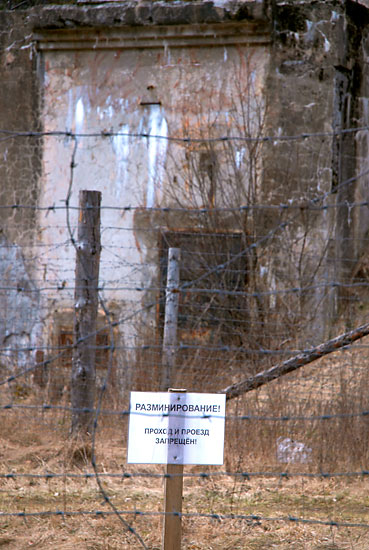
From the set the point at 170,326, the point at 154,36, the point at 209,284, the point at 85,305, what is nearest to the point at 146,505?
the point at 85,305

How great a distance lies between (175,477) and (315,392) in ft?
12.3

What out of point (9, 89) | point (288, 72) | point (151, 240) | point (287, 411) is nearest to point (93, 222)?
point (287, 411)

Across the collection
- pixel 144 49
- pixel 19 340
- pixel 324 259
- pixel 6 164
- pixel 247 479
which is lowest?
pixel 247 479

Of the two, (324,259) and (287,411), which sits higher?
(324,259)

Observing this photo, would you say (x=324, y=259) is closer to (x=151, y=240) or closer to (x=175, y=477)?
(x=151, y=240)

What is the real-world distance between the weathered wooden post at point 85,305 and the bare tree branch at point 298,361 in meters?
1.28

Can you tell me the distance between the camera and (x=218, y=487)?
227 inches

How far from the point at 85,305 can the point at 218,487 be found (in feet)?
6.62

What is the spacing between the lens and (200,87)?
1124cm

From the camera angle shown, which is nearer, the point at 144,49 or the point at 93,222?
the point at 93,222

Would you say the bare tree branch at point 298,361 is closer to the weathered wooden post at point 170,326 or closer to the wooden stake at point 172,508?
the weathered wooden post at point 170,326

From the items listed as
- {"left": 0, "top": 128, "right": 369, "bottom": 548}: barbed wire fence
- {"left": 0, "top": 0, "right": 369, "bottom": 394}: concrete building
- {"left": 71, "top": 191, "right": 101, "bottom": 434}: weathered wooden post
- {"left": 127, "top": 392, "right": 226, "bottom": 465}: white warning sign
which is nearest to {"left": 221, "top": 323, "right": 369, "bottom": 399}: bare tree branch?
{"left": 0, "top": 128, "right": 369, "bottom": 548}: barbed wire fence

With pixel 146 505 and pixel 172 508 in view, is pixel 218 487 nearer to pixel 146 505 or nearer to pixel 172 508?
pixel 146 505

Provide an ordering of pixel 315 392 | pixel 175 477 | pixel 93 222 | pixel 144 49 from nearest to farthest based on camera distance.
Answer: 1. pixel 175 477
2. pixel 93 222
3. pixel 315 392
4. pixel 144 49
